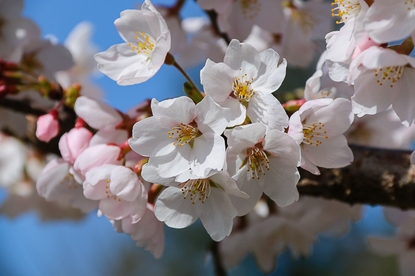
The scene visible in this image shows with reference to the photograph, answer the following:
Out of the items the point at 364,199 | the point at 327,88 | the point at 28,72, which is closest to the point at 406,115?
the point at 327,88

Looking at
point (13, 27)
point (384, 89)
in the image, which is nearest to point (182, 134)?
point (384, 89)

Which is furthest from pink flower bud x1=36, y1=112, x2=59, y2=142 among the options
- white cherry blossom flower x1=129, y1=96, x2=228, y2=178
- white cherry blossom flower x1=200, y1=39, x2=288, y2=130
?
white cherry blossom flower x1=200, y1=39, x2=288, y2=130

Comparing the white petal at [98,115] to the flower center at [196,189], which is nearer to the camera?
the flower center at [196,189]

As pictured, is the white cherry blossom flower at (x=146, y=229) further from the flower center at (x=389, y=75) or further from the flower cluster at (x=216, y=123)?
the flower center at (x=389, y=75)

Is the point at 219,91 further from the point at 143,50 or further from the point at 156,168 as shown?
the point at 143,50

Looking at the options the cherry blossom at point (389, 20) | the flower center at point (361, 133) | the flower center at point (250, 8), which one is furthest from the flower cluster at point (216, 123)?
the flower center at point (361, 133)

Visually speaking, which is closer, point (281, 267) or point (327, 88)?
point (327, 88)

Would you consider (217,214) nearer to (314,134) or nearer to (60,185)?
(314,134)
